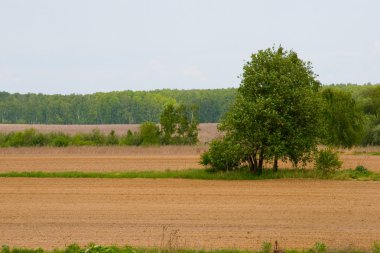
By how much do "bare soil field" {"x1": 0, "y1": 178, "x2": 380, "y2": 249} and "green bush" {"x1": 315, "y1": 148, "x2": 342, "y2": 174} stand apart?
1723 mm

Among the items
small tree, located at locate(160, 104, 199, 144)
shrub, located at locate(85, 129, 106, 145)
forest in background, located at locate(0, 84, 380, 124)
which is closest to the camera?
small tree, located at locate(160, 104, 199, 144)

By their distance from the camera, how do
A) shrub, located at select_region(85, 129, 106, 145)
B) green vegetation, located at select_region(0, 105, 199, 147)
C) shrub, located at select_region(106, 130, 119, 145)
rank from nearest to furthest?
green vegetation, located at select_region(0, 105, 199, 147) < shrub, located at select_region(106, 130, 119, 145) < shrub, located at select_region(85, 129, 106, 145)

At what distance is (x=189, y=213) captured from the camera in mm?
23688

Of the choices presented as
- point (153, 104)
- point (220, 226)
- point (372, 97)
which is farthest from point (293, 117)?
point (153, 104)

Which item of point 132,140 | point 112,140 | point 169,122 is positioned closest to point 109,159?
point 169,122

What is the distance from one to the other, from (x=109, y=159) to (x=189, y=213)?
3088 cm

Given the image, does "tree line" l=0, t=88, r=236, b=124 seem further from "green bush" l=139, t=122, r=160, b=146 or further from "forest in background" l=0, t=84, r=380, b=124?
"green bush" l=139, t=122, r=160, b=146

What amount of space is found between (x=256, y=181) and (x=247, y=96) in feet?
16.3

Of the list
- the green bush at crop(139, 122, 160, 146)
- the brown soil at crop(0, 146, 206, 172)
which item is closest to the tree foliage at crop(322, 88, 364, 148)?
the brown soil at crop(0, 146, 206, 172)

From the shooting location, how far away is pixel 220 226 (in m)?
20.5

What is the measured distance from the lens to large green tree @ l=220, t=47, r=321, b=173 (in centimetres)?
3534

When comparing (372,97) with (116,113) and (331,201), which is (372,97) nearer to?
(331,201)

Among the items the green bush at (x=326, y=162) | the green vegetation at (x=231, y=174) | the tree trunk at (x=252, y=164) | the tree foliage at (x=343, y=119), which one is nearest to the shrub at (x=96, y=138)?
the tree foliage at (x=343, y=119)

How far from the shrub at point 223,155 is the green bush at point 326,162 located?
13.7 feet
